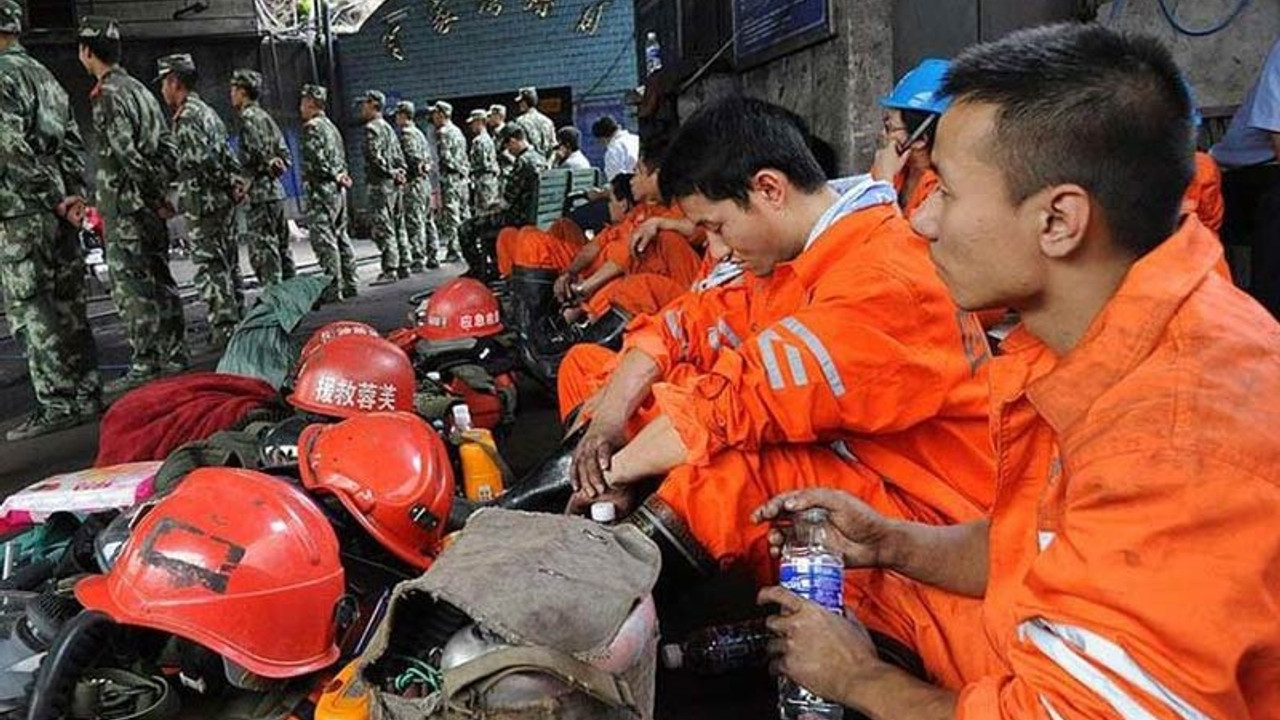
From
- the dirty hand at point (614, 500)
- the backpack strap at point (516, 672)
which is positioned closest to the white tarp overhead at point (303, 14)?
the dirty hand at point (614, 500)

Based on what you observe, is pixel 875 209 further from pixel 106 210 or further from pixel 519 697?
pixel 106 210

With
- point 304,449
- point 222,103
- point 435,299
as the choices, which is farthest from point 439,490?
point 222,103

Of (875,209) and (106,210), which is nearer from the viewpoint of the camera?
(875,209)

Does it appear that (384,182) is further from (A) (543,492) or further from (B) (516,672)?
(B) (516,672)

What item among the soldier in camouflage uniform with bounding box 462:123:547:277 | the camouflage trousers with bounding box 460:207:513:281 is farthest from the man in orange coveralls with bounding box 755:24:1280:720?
the soldier in camouflage uniform with bounding box 462:123:547:277

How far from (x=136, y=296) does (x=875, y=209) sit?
5525 millimetres

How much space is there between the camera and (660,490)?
214 centimetres

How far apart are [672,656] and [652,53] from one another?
314 inches

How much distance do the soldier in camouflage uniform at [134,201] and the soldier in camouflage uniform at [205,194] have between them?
39.4 inches

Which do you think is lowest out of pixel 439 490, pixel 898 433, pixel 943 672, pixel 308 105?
pixel 943 672

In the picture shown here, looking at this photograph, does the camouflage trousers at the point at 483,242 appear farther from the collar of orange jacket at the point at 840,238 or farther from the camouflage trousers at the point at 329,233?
the collar of orange jacket at the point at 840,238

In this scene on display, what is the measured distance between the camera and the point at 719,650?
2.31 metres

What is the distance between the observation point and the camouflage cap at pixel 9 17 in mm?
5180

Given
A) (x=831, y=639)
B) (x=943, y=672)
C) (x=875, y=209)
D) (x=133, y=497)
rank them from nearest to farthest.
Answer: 1. (x=831, y=639)
2. (x=943, y=672)
3. (x=875, y=209)
4. (x=133, y=497)
